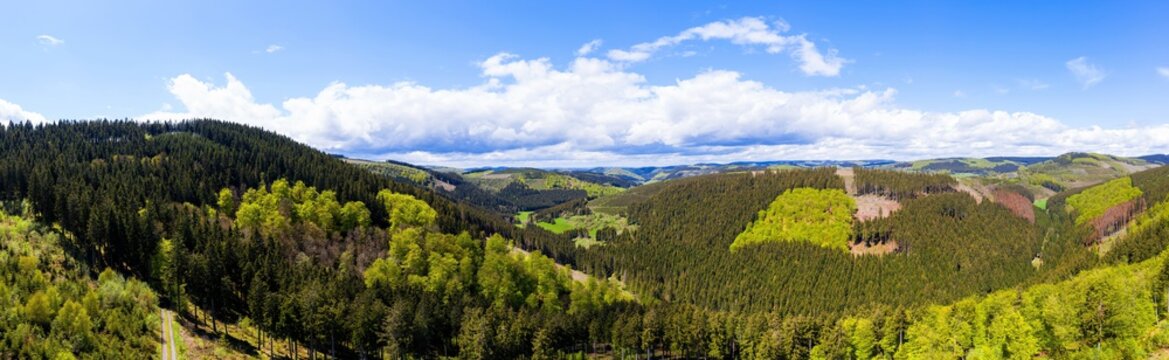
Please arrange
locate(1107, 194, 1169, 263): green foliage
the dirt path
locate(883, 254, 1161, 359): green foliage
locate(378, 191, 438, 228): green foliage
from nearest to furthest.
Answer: the dirt path < locate(883, 254, 1161, 359): green foliage < locate(1107, 194, 1169, 263): green foliage < locate(378, 191, 438, 228): green foliage

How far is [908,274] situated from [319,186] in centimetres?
20543

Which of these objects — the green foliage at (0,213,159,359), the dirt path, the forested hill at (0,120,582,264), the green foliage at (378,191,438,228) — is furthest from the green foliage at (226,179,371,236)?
the dirt path

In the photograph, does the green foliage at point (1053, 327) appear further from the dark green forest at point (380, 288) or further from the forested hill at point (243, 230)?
the forested hill at point (243, 230)

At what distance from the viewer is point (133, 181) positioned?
12850 cm

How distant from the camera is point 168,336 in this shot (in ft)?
233

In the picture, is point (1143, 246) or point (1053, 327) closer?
point (1053, 327)

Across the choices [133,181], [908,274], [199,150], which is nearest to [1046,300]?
[908,274]

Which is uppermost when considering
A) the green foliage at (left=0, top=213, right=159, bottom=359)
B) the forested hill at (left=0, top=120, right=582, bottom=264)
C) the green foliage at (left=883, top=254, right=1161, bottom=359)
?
the forested hill at (left=0, top=120, right=582, bottom=264)

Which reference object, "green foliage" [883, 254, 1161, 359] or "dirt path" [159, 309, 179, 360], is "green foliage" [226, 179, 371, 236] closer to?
"dirt path" [159, 309, 179, 360]

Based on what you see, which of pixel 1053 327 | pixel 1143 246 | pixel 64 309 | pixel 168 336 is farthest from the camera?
pixel 1143 246

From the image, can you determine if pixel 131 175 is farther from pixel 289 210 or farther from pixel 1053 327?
pixel 1053 327

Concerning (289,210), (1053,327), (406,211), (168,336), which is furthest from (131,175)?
(1053,327)

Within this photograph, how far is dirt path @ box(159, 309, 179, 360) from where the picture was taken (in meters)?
65.8

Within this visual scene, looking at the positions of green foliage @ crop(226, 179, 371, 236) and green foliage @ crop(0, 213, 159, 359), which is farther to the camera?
green foliage @ crop(226, 179, 371, 236)
